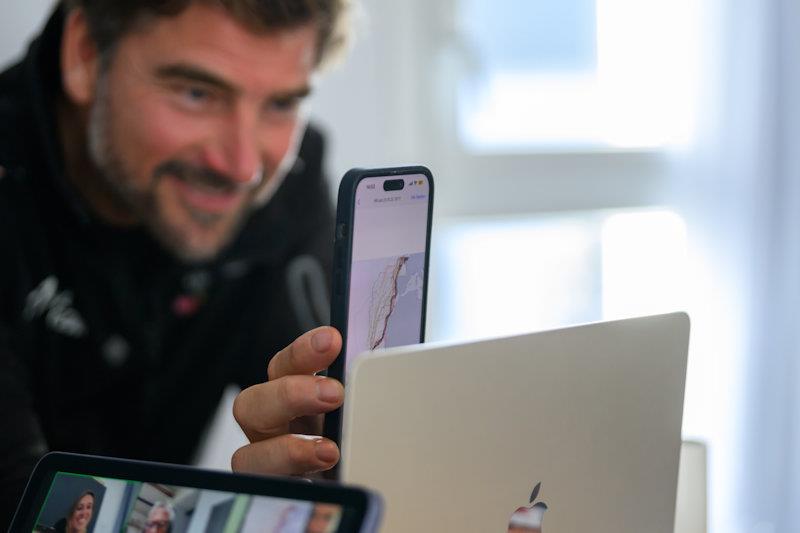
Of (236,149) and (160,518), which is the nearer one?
(160,518)

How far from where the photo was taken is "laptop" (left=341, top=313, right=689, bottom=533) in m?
0.62

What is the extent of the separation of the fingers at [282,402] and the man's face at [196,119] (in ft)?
2.36

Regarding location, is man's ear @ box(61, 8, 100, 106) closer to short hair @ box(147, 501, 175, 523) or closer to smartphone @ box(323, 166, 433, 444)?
smartphone @ box(323, 166, 433, 444)

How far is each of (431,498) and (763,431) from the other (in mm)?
2064

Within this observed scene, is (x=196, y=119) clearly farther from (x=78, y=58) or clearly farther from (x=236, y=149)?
(x=78, y=58)

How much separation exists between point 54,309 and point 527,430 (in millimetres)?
920

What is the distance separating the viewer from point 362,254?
2.52 feet

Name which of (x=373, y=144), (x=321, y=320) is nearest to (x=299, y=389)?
(x=321, y=320)

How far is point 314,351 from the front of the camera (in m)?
0.76

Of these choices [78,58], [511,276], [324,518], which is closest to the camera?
[324,518]

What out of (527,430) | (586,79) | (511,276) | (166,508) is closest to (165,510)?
(166,508)

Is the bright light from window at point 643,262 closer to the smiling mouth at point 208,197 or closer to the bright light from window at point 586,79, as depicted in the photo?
the bright light from window at point 586,79

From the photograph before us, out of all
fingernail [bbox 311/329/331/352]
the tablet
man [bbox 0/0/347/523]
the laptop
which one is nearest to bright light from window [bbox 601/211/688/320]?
man [bbox 0/0/347/523]

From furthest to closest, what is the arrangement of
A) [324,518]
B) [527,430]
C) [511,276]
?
[511,276], [527,430], [324,518]
